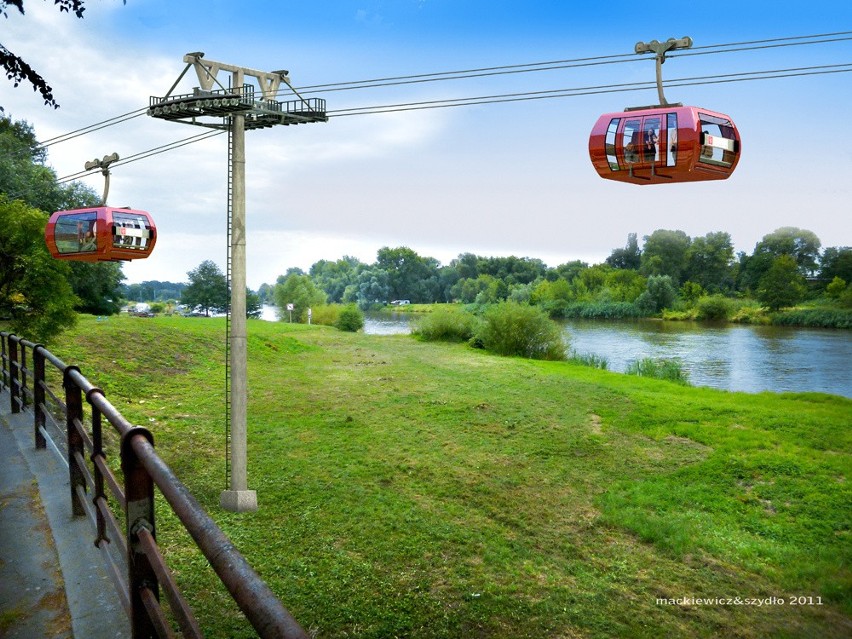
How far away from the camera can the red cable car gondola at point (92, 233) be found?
33.5 ft

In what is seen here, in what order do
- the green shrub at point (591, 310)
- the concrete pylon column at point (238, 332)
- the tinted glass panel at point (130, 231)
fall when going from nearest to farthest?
1. the concrete pylon column at point (238, 332)
2. the tinted glass panel at point (130, 231)
3. the green shrub at point (591, 310)

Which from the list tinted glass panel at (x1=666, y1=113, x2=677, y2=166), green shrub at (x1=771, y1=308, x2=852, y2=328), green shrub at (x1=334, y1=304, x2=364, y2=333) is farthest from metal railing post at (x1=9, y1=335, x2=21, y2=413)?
green shrub at (x1=771, y1=308, x2=852, y2=328)

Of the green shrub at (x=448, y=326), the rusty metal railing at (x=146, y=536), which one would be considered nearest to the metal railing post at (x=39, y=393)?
the rusty metal railing at (x=146, y=536)

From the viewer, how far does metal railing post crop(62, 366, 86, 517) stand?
3.67 metres

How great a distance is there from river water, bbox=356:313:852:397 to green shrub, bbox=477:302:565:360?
1267mm

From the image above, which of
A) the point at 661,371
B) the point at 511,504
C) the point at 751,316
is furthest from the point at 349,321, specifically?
the point at 511,504

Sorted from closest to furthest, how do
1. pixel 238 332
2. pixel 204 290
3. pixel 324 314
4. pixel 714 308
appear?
pixel 238 332 → pixel 714 308 → pixel 324 314 → pixel 204 290

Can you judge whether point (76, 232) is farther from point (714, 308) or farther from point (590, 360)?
point (714, 308)

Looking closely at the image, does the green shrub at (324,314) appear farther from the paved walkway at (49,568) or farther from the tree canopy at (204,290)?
the paved walkway at (49,568)

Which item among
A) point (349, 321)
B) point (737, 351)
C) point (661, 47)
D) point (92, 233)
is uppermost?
point (661, 47)

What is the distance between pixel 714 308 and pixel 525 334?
2362cm

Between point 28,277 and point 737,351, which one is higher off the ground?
point 28,277

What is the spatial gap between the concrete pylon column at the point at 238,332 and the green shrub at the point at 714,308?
44999 millimetres

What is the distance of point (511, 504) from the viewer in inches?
357
